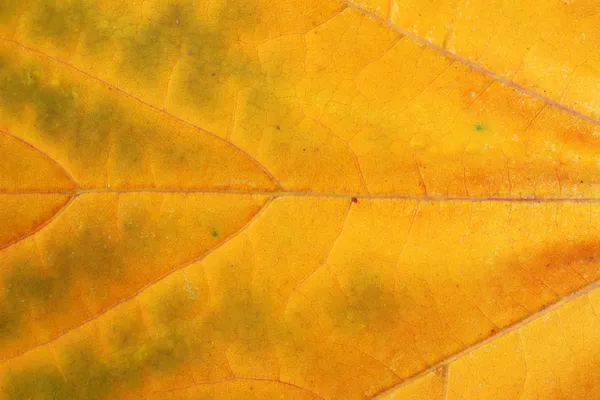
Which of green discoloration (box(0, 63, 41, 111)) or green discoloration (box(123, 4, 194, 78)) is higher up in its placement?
green discoloration (box(123, 4, 194, 78))

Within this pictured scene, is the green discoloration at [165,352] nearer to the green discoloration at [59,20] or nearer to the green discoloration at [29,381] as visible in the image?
the green discoloration at [29,381]

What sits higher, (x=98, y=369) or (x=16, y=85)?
(x=16, y=85)

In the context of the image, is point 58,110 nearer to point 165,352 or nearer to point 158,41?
point 158,41

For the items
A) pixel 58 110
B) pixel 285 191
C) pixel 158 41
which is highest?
pixel 158 41

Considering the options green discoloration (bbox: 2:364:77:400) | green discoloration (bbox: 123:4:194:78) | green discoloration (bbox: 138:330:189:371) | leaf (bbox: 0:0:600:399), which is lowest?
green discoloration (bbox: 2:364:77:400)

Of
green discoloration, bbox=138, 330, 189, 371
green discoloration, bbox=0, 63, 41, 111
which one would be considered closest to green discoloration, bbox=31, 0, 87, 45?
green discoloration, bbox=0, 63, 41, 111

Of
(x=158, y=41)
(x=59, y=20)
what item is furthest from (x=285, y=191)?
(x=59, y=20)

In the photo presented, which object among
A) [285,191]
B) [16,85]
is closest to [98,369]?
[285,191]

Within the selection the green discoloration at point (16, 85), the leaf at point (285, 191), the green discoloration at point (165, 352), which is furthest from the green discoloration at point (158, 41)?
the green discoloration at point (165, 352)

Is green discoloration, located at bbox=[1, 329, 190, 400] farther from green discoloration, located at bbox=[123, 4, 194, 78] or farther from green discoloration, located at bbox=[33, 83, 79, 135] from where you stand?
green discoloration, located at bbox=[123, 4, 194, 78]
